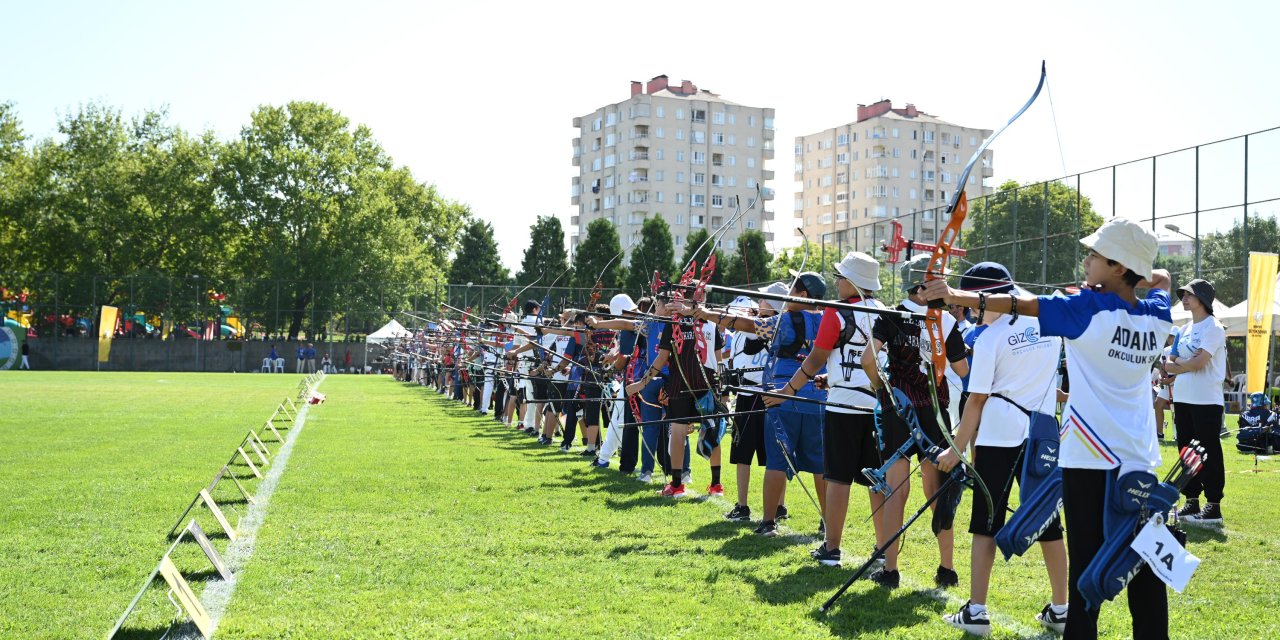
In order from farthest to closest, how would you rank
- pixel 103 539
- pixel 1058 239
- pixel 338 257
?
pixel 338 257 → pixel 1058 239 → pixel 103 539

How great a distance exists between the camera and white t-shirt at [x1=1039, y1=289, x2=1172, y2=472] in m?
4.23

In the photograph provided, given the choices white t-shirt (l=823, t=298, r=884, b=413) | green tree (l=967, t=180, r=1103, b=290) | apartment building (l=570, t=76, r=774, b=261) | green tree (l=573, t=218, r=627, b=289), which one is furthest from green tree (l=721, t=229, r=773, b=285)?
white t-shirt (l=823, t=298, r=884, b=413)

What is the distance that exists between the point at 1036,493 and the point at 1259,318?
11654 mm

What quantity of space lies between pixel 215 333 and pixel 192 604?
205 feet

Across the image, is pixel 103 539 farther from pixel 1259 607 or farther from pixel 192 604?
pixel 1259 607

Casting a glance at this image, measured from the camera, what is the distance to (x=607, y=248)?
71000mm

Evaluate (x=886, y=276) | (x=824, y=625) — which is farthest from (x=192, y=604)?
(x=886, y=276)

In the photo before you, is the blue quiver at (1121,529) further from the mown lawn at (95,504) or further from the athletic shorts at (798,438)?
the mown lawn at (95,504)

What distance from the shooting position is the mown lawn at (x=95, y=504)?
19.4 ft

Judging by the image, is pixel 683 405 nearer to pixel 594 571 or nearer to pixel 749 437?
pixel 749 437

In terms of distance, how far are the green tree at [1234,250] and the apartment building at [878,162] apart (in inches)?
3531

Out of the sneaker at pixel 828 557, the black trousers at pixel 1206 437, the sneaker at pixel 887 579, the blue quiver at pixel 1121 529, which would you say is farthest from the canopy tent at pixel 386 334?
the blue quiver at pixel 1121 529

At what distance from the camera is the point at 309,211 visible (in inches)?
2756

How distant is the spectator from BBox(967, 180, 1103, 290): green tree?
1969 cm
